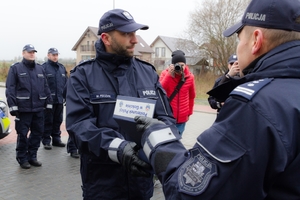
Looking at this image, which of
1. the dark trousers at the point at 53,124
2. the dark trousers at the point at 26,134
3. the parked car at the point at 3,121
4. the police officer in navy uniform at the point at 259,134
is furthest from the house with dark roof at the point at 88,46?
the police officer in navy uniform at the point at 259,134

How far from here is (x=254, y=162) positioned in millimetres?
1151

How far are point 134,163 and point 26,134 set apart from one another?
4338 millimetres

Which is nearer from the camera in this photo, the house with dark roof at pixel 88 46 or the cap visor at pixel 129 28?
the cap visor at pixel 129 28

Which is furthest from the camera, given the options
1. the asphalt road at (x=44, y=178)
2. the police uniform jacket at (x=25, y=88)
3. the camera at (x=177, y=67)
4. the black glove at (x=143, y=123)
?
the police uniform jacket at (x=25, y=88)

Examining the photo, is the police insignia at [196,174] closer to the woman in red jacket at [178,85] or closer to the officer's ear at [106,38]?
the officer's ear at [106,38]

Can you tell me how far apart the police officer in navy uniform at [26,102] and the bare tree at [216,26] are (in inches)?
942

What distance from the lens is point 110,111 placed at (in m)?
2.45

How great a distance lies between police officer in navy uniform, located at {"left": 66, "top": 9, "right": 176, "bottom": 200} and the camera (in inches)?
88.0

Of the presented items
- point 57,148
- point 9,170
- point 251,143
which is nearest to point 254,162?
point 251,143

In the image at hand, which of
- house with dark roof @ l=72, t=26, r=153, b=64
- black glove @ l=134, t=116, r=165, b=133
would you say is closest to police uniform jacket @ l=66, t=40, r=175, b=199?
black glove @ l=134, t=116, r=165, b=133

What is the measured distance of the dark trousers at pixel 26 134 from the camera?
18.6 feet

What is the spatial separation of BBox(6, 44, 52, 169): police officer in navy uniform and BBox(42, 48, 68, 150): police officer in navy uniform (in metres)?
0.99

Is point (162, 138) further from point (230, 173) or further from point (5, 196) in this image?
point (5, 196)

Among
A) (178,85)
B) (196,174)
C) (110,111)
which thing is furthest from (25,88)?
(196,174)
